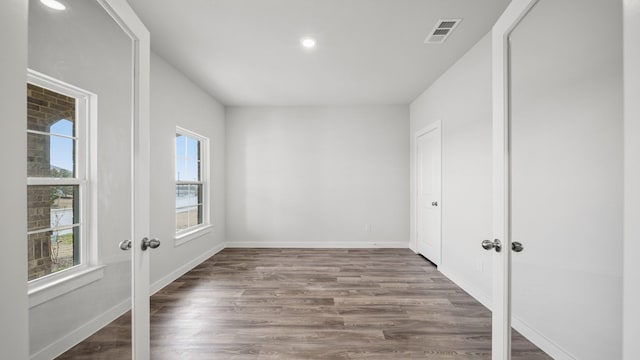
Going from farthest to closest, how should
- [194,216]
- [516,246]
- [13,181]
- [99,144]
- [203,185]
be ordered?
[203,185] → [194,216] → [516,246] → [99,144] → [13,181]

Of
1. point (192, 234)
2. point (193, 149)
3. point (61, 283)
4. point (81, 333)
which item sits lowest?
point (192, 234)

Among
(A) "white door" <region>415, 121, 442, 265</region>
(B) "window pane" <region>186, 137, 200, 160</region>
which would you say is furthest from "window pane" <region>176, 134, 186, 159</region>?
(A) "white door" <region>415, 121, 442, 265</region>

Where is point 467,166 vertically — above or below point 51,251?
above

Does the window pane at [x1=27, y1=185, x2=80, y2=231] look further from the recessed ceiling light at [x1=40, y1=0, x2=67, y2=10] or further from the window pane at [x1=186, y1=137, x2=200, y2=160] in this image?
the window pane at [x1=186, y1=137, x2=200, y2=160]

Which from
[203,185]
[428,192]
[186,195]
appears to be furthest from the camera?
[203,185]

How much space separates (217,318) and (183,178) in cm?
213

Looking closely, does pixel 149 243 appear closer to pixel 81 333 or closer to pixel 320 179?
pixel 81 333

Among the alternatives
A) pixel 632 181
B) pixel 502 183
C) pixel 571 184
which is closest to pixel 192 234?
pixel 502 183

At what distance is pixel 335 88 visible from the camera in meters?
4.02

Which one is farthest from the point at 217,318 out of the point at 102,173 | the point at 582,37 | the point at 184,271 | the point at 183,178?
the point at 582,37

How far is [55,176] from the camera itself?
890mm

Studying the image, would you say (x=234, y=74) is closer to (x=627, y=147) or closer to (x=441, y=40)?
(x=441, y=40)

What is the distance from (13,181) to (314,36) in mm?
2436

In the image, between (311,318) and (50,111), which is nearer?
(50,111)
